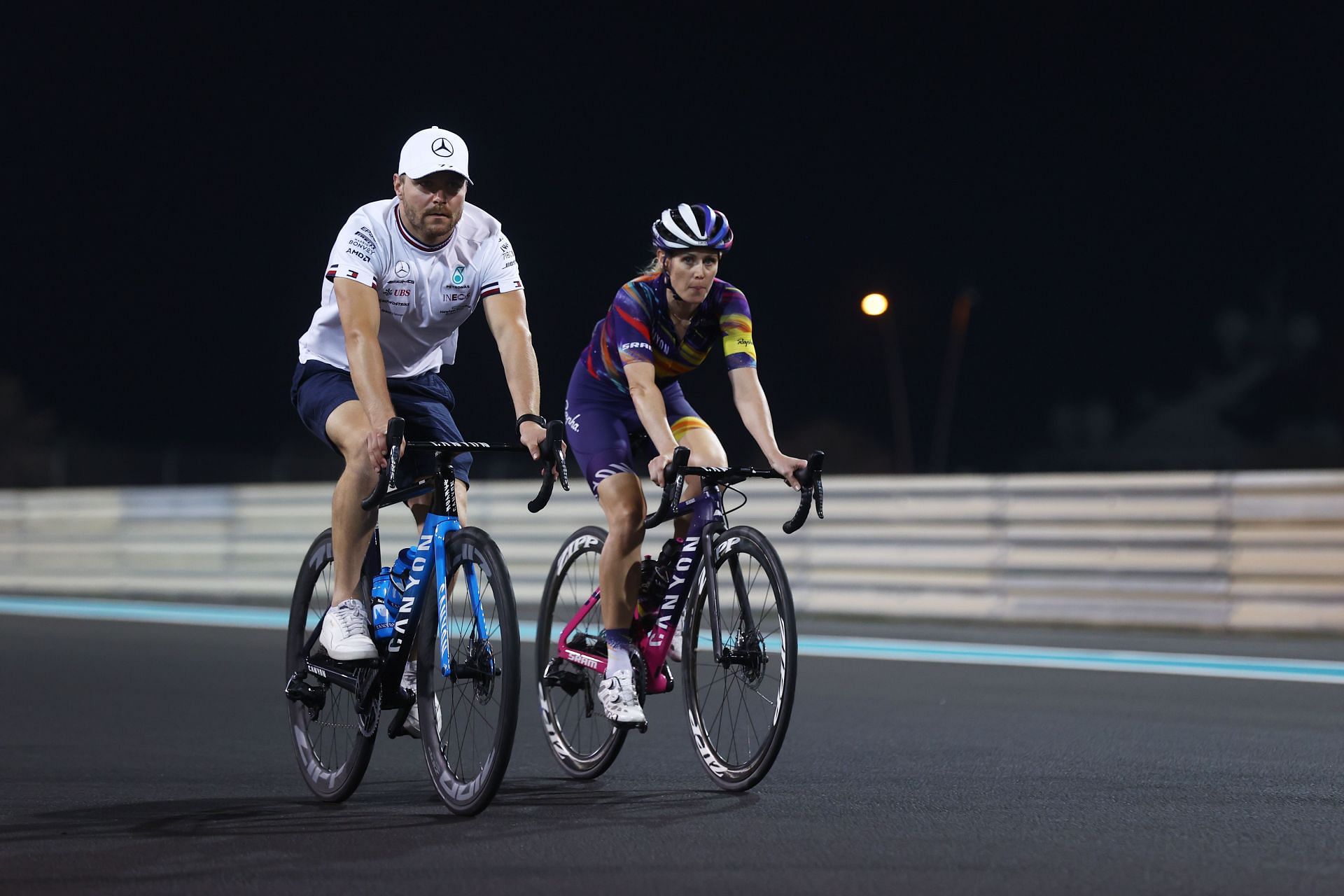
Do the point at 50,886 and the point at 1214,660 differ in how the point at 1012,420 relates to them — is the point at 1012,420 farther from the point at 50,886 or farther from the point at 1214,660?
the point at 50,886

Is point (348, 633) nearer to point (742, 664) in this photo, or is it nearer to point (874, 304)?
point (742, 664)

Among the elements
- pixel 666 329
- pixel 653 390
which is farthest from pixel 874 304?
pixel 653 390

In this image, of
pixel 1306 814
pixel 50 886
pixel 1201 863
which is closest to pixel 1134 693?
pixel 1306 814

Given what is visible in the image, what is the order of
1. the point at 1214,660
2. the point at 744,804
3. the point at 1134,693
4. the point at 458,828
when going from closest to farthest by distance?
the point at 458,828 < the point at 744,804 < the point at 1134,693 < the point at 1214,660

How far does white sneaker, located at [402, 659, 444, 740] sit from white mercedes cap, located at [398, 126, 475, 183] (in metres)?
1.68

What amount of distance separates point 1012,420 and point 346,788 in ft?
200

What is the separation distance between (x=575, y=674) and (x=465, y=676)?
1.20m

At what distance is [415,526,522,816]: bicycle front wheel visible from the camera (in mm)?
5746

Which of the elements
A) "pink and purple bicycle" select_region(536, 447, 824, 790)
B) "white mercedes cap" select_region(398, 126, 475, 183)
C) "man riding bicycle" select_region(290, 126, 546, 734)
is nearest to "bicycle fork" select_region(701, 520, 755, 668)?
"pink and purple bicycle" select_region(536, 447, 824, 790)

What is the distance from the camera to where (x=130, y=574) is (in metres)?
17.2

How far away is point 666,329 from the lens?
687 cm

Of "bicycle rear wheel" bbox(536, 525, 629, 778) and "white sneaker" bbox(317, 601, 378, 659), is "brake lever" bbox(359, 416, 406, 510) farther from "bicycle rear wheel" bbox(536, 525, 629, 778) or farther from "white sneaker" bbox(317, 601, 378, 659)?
"bicycle rear wheel" bbox(536, 525, 629, 778)

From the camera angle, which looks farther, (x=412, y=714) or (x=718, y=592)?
(x=412, y=714)

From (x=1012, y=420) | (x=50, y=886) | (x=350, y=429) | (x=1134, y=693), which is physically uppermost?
(x=1012, y=420)
